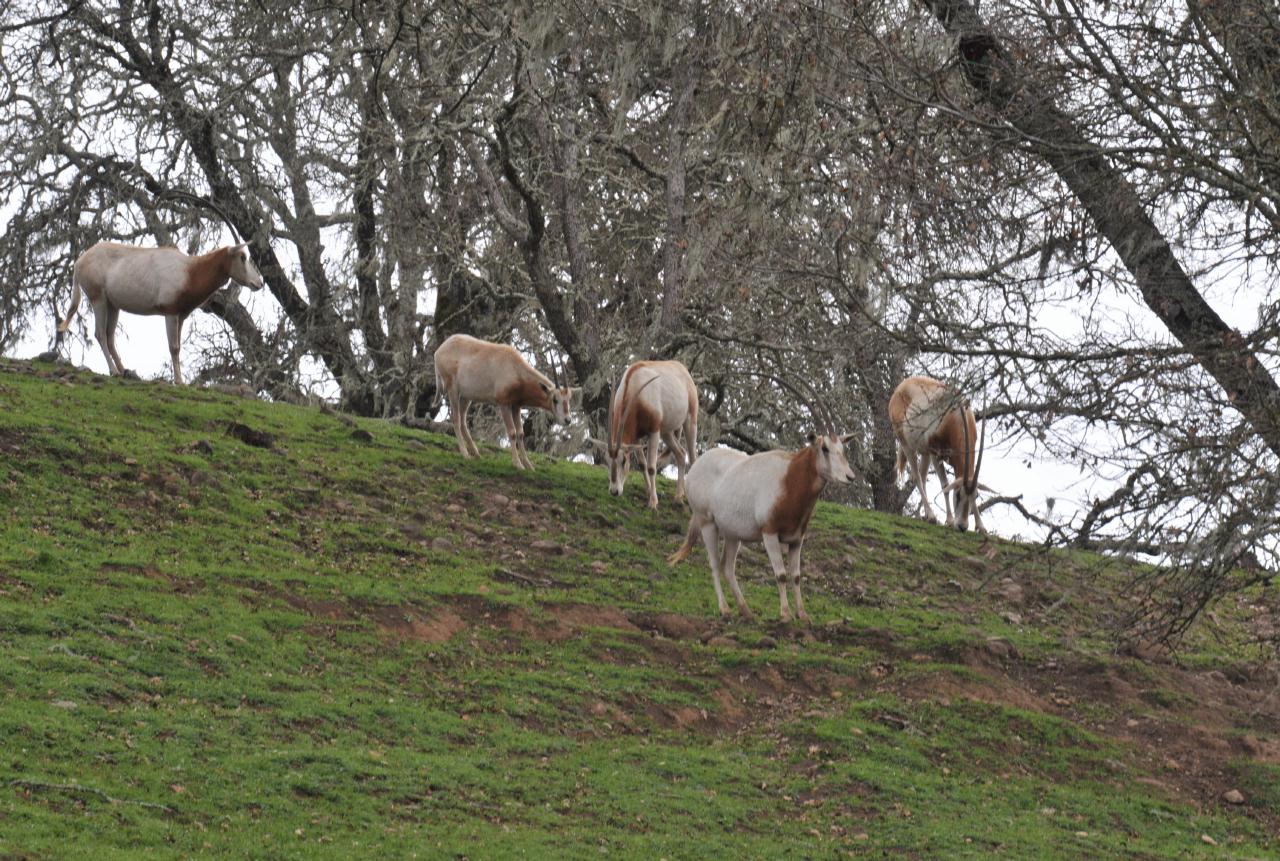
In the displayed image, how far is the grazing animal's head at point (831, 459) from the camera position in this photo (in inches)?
635

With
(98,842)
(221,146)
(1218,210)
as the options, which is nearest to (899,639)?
(1218,210)

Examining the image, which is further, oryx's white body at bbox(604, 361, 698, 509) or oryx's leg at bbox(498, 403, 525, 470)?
oryx's leg at bbox(498, 403, 525, 470)

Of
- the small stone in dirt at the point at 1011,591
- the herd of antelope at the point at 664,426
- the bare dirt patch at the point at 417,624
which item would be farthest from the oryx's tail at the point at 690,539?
the small stone in dirt at the point at 1011,591

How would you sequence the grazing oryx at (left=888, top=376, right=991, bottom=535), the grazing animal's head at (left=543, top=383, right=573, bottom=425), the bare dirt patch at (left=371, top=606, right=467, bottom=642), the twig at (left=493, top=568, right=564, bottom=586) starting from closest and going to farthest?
the bare dirt patch at (left=371, top=606, right=467, bottom=642)
the twig at (left=493, top=568, right=564, bottom=586)
the grazing animal's head at (left=543, top=383, right=573, bottom=425)
the grazing oryx at (left=888, top=376, right=991, bottom=535)

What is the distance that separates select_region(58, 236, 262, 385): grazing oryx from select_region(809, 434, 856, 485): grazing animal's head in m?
9.28

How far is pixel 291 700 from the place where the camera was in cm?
1282

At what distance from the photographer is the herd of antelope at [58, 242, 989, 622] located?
16.7 metres

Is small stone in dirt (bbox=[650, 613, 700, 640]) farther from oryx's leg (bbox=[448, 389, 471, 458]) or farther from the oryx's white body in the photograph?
oryx's leg (bbox=[448, 389, 471, 458])

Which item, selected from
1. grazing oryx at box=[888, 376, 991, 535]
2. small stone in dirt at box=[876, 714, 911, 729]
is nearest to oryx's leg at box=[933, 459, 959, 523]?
grazing oryx at box=[888, 376, 991, 535]

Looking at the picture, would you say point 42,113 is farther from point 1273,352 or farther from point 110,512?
point 1273,352

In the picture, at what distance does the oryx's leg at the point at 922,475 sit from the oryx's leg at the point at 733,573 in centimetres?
596

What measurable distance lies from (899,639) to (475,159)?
33.8 ft

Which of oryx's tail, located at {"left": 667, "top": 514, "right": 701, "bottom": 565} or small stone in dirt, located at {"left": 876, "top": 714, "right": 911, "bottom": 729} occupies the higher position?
oryx's tail, located at {"left": 667, "top": 514, "right": 701, "bottom": 565}

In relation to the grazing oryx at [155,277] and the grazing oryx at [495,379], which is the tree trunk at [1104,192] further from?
the grazing oryx at [155,277]
